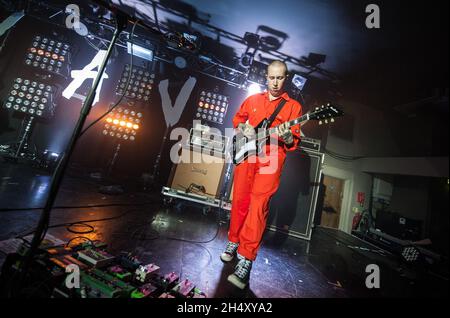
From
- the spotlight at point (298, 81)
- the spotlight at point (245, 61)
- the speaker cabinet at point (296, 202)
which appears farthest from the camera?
the spotlight at point (298, 81)

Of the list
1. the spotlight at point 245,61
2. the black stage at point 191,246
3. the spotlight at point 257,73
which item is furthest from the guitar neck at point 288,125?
the spotlight at point 257,73

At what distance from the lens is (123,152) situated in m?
6.46

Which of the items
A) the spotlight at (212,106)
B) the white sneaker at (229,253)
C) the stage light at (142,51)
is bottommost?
the white sneaker at (229,253)

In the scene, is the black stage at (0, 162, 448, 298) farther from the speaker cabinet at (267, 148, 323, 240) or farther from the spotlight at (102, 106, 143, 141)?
the spotlight at (102, 106, 143, 141)

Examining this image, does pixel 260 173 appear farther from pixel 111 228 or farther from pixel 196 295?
pixel 111 228

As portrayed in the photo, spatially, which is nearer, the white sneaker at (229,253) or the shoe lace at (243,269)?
the shoe lace at (243,269)

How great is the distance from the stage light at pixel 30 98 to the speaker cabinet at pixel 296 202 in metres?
6.20

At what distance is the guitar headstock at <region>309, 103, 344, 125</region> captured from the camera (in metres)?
2.27

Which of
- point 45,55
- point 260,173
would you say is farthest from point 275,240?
point 45,55

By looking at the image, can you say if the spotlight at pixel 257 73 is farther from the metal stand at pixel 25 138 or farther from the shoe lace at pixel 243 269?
the metal stand at pixel 25 138

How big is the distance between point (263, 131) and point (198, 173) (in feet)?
7.54

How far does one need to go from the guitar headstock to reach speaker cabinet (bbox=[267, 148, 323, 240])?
1.92 m

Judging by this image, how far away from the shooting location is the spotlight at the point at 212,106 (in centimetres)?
680
